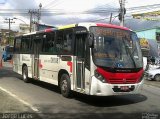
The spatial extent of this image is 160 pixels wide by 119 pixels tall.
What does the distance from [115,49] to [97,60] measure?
0.80 metres

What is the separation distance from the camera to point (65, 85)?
13945 millimetres

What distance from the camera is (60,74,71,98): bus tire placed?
44.9 feet

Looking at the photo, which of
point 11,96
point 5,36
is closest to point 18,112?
point 11,96

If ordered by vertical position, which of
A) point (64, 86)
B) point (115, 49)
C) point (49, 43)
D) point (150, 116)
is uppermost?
point (49, 43)

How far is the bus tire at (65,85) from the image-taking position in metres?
13.7

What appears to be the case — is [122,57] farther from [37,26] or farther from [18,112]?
[37,26]

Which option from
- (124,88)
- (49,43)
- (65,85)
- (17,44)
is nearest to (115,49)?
(124,88)

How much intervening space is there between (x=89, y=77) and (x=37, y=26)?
48252 mm

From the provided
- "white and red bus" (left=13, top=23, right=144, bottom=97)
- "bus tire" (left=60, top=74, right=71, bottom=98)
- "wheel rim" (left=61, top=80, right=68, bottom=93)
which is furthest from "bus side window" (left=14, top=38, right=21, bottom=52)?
"wheel rim" (left=61, top=80, right=68, bottom=93)

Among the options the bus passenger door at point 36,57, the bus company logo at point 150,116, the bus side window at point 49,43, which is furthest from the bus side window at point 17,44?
the bus company logo at point 150,116

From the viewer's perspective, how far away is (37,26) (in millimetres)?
59406

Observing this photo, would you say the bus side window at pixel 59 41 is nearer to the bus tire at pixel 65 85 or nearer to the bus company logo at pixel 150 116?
the bus tire at pixel 65 85

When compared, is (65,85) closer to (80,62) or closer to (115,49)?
(80,62)

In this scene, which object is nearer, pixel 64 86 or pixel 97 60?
pixel 97 60
